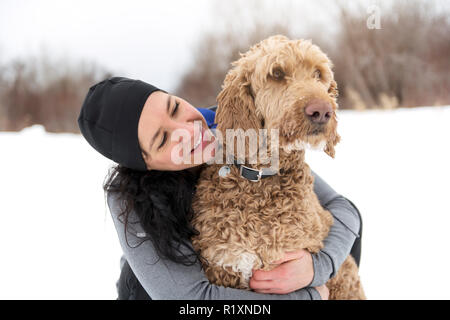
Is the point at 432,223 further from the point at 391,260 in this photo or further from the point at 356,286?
the point at 356,286

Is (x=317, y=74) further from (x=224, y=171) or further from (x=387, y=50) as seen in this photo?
(x=387, y=50)

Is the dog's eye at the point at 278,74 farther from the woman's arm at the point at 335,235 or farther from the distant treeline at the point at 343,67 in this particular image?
the distant treeline at the point at 343,67

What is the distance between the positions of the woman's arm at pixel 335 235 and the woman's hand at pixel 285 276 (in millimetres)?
63

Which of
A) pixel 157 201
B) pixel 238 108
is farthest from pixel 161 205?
pixel 238 108

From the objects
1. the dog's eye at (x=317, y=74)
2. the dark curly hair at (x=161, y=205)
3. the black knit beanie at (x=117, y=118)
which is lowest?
the dark curly hair at (x=161, y=205)

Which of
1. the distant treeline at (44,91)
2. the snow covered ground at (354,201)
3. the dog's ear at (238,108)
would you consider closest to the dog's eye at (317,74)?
the dog's ear at (238,108)

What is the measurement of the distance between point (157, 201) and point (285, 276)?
61 cm

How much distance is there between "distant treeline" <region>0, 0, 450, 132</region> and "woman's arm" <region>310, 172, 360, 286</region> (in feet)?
9.97

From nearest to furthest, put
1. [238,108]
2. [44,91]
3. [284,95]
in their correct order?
[284,95], [238,108], [44,91]

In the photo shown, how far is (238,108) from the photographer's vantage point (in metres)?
1.41

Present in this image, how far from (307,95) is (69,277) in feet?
7.52

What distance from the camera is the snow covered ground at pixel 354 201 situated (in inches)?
98.5

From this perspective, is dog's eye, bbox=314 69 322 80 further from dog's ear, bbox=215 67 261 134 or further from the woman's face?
the woman's face
